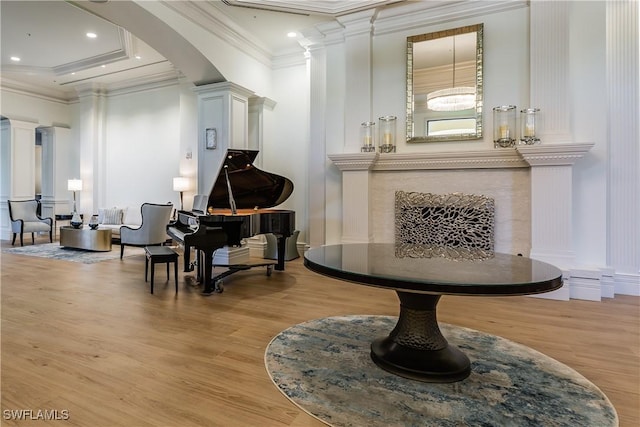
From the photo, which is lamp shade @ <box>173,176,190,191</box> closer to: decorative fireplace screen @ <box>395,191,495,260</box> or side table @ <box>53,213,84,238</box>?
side table @ <box>53,213,84,238</box>

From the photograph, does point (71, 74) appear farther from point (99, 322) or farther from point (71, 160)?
point (99, 322)

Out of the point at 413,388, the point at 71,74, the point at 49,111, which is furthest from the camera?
the point at 49,111

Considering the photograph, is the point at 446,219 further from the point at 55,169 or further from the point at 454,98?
the point at 55,169

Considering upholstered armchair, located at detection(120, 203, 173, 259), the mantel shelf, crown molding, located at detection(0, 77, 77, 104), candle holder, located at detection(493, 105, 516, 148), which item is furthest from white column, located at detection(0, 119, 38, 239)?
candle holder, located at detection(493, 105, 516, 148)

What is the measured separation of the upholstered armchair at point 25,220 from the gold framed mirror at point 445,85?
812 cm

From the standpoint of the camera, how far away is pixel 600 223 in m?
3.80

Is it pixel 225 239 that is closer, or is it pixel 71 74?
pixel 225 239

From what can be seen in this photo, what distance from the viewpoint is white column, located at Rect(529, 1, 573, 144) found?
12.6 feet

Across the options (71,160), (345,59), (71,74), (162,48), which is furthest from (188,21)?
(71,160)

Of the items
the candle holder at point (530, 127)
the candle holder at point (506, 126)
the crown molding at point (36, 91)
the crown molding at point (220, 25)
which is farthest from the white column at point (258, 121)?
the crown molding at point (36, 91)

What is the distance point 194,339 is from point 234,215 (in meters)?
1.59

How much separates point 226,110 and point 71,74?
483cm

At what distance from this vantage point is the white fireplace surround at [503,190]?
147 inches

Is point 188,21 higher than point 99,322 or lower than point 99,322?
higher
